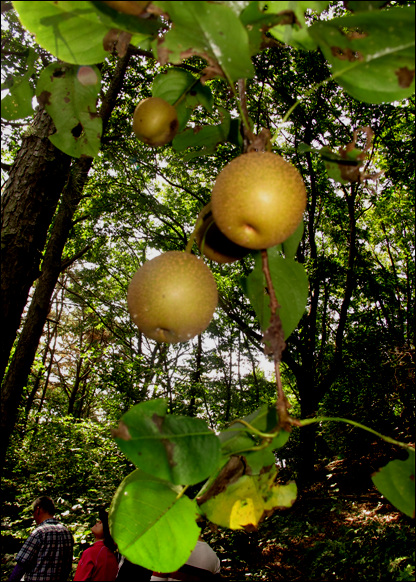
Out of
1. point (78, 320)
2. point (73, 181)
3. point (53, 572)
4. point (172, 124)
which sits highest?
point (78, 320)

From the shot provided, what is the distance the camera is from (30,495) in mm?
7879

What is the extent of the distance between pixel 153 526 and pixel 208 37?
108cm

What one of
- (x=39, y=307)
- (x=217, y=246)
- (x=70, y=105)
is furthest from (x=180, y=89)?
(x=39, y=307)

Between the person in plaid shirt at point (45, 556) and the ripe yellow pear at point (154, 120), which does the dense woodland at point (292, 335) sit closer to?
the person in plaid shirt at point (45, 556)

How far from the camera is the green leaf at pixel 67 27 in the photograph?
2.91 ft

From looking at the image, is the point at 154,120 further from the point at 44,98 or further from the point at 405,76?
the point at 405,76

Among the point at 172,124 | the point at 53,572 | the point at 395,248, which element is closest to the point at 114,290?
the point at 395,248

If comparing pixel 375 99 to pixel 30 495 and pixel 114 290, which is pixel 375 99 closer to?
pixel 30 495

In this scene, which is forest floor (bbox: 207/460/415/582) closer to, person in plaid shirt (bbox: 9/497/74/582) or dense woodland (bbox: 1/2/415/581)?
dense woodland (bbox: 1/2/415/581)

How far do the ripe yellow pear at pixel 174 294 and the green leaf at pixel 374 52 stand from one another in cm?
55

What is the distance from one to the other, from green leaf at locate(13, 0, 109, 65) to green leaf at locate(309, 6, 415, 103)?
53 cm

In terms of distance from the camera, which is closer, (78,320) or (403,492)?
(403,492)

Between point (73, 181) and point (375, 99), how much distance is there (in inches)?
148

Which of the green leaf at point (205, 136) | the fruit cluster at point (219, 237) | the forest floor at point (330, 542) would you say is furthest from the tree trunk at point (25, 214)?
the forest floor at point (330, 542)
